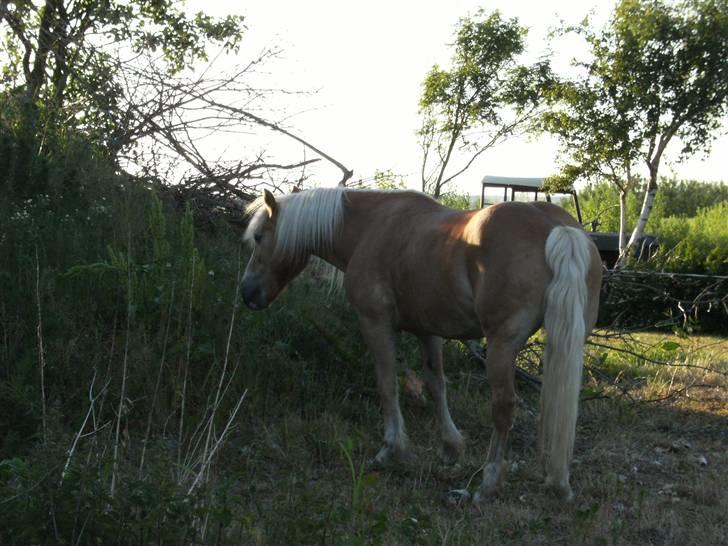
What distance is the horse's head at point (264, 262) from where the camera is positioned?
594cm

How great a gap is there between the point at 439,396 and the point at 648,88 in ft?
77.2

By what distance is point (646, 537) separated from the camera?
13.7 feet

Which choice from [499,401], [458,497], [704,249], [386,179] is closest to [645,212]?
[704,249]

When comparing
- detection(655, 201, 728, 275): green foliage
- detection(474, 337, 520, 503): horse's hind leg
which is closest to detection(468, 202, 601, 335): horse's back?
detection(474, 337, 520, 503): horse's hind leg

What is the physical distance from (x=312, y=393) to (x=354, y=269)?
1.22 metres

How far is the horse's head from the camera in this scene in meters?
5.94

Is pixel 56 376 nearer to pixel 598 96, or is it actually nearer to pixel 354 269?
pixel 354 269

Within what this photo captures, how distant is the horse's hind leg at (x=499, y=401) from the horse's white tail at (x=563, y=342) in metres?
0.21

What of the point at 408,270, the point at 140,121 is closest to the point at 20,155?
the point at 140,121

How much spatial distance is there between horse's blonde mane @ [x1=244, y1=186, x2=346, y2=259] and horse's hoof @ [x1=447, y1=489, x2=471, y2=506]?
1.96 metres

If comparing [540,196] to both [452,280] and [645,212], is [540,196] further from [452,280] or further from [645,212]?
[452,280]

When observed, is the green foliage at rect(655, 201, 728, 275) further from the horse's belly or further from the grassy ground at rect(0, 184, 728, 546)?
the horse's belly

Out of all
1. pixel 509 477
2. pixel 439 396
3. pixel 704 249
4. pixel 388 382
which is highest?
pixel 704 249

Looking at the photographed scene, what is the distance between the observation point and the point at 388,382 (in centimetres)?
549
